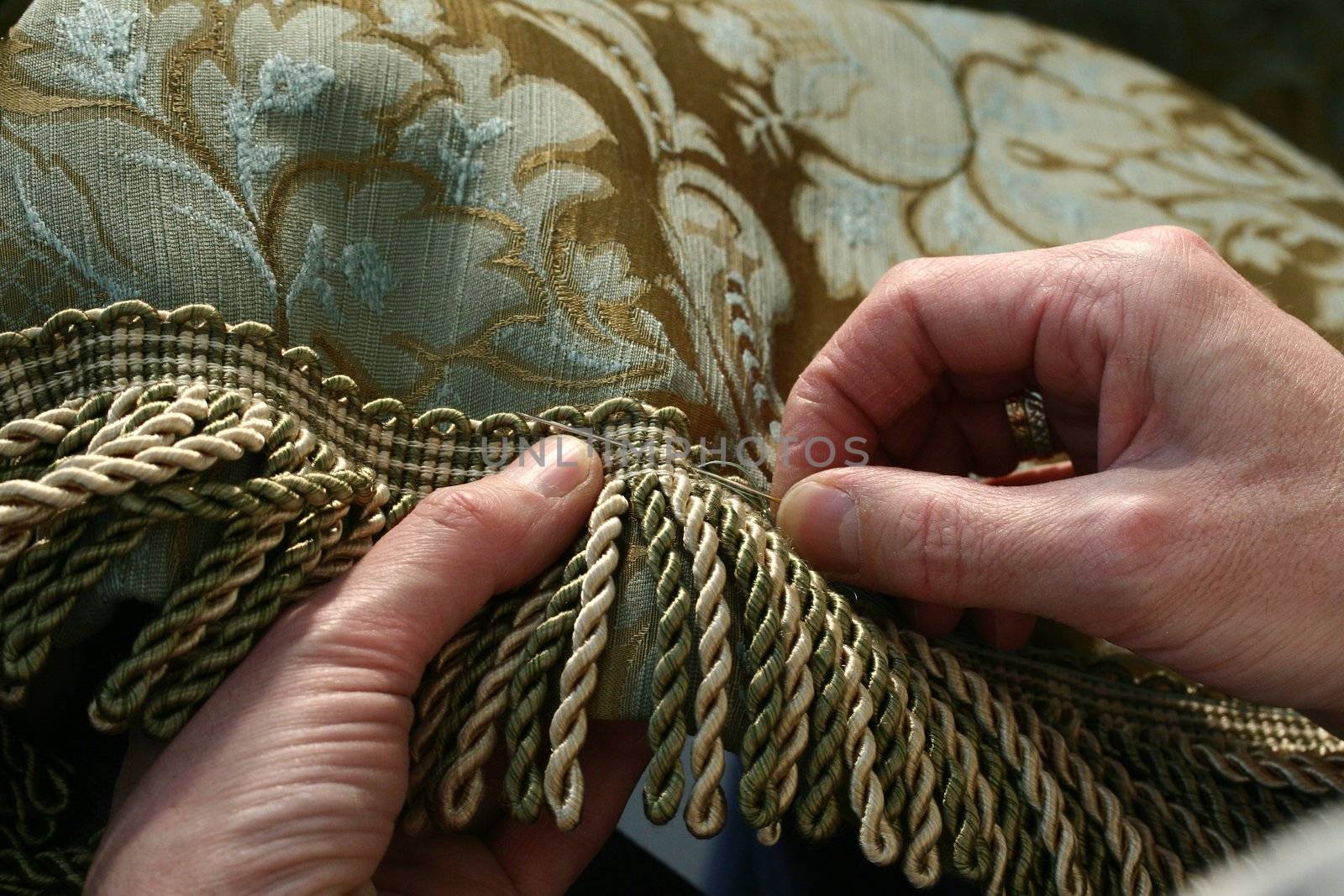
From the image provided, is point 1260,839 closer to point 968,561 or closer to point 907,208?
point 968,561

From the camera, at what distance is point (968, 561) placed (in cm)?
53

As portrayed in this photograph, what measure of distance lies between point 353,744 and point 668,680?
0.15 m

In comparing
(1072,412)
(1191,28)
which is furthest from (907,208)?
(1191,28)

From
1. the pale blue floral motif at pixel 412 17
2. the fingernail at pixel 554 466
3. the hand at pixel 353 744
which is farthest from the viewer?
the pale blue floral motif at pixel 412 17

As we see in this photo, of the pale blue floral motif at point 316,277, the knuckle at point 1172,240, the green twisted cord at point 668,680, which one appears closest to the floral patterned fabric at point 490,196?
the pale blue floral motif at point 316,277

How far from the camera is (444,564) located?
0.51 metres

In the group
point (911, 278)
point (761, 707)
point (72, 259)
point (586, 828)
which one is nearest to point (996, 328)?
point (911, 278)

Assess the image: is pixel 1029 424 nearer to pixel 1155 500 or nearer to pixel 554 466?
pixel 1155 500

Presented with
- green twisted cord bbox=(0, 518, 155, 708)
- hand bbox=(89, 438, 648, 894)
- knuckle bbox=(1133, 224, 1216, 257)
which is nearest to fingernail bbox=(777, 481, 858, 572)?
hand bbox=(89, 438, 648, 894)

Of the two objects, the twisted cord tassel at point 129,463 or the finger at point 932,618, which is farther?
the finger at point 932,618

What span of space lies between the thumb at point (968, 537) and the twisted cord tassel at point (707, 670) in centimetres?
6

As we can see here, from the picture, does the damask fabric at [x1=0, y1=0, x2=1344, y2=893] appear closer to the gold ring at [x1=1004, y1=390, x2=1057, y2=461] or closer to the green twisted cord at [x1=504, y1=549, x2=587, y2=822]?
the green twisted cord at [x1=504, y1=549, x2=587, y2=822]

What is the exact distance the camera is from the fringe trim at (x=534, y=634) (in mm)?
480

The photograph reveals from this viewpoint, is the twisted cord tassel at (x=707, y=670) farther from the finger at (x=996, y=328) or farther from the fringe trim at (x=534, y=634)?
the finger at (x=996, y=328)
